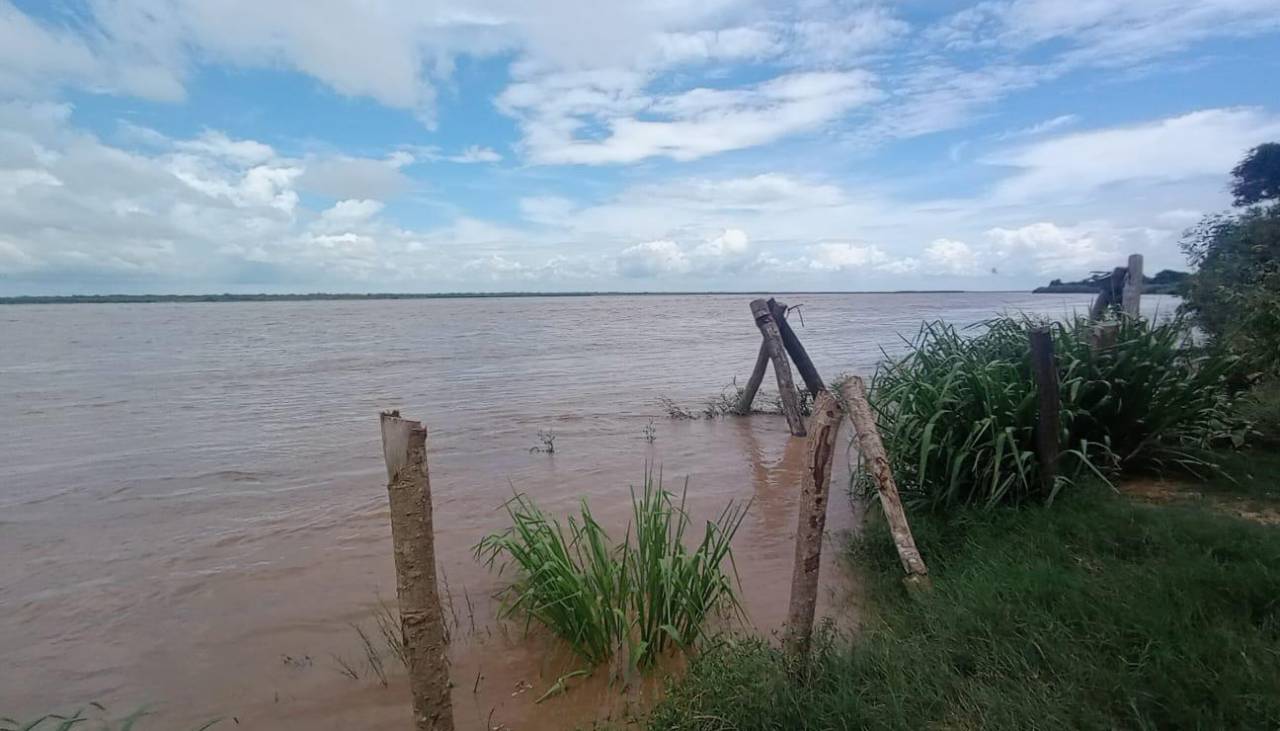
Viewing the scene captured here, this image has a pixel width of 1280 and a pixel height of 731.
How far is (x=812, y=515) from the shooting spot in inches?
133

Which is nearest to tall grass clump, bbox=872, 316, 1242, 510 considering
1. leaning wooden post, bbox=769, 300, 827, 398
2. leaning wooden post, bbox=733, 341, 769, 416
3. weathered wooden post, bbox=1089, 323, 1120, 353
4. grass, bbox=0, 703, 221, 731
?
weathered wooden post, bbox=1089, 323, 1120, 353

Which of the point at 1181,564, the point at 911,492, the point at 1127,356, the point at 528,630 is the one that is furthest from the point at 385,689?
the point at 1127,356

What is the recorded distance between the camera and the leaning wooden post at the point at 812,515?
3.31 m

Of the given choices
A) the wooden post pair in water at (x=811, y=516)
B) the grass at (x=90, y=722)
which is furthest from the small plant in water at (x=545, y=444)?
the wooden post pair in water at (x=811, y=516)

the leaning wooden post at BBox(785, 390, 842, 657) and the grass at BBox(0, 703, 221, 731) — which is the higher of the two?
the leaning wooden post at BBox(785, 390, 842, 657)

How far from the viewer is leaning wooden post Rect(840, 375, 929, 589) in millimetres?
4281

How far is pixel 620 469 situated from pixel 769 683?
5.53 metres

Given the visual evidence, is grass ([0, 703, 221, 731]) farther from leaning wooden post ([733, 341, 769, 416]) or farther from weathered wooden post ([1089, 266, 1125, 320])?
weathered wooden post ([1089, 266, 1125, 320])

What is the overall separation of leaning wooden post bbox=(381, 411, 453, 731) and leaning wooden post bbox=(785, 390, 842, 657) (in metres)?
1.60

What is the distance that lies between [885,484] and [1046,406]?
4.60 ft

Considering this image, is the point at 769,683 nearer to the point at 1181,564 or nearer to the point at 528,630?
the point at 528,630

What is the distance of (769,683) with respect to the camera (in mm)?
3100

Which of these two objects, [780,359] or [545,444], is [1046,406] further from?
[545,444]

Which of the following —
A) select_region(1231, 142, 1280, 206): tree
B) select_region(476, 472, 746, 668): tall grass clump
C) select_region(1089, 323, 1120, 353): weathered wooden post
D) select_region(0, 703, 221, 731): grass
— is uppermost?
select_region(1231, 142, 1280, 206): tree
